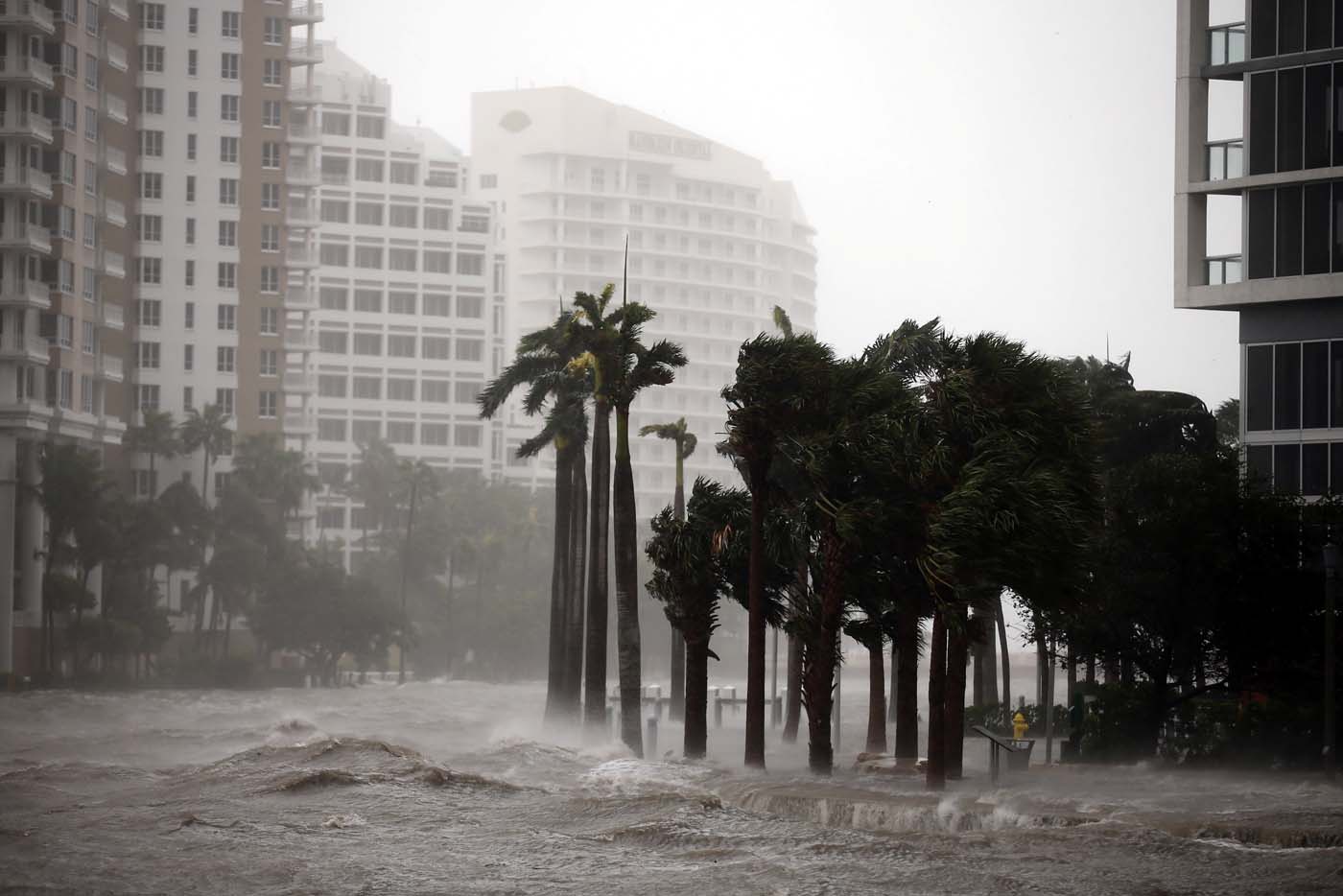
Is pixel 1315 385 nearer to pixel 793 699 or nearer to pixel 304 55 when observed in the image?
pixel 793 699

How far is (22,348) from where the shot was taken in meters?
99.7

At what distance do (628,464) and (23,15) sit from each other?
68.7 metres

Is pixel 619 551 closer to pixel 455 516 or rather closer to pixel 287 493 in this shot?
pixel 287 493

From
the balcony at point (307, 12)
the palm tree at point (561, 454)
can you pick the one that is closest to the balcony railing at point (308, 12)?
the balcony at point (307, 12)

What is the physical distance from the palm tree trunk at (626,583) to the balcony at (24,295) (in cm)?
6102

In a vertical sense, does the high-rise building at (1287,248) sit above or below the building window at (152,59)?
below

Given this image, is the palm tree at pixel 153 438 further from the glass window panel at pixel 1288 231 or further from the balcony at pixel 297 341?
the glass window panel at pixel 1288 231

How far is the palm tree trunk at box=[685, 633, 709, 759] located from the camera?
4612cm

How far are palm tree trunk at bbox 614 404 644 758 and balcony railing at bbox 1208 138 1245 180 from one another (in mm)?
22792

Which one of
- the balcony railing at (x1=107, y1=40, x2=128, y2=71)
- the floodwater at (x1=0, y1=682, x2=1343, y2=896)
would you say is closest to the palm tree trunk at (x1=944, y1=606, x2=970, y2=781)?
the floodwater at (x1=0, y1=682, x2=1343, y2=896)

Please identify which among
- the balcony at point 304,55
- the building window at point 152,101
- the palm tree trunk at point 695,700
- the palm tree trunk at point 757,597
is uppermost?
the balcony at point 304,55

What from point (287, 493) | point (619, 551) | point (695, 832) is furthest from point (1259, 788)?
point (287, 493)

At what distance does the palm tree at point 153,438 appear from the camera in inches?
4766

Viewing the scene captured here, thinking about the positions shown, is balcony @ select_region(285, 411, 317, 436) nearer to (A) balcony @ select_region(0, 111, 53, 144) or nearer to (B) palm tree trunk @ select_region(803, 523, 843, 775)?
(A) balcony @ select_region(0, 111, 53, 144)
